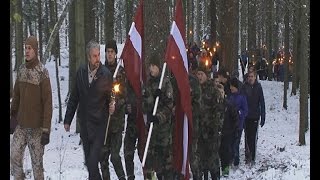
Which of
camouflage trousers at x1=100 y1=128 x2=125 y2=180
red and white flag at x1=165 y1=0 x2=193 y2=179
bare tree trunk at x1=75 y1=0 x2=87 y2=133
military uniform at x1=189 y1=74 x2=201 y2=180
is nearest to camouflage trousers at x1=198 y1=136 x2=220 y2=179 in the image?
military uniform at x1=189 y1=74 x2=201 y2=180

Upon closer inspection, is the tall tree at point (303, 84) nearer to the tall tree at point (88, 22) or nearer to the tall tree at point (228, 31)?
the tall tree at point (228, 31)

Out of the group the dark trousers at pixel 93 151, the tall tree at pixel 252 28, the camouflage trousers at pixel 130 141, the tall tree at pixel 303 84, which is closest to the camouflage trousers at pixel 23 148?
the dark trousers at pixel 93 151

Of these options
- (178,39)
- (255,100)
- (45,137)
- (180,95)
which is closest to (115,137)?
(180,95)

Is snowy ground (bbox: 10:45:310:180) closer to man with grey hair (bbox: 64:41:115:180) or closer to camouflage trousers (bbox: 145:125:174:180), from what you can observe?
man with grey hair (bbox: 64:41:115:180)

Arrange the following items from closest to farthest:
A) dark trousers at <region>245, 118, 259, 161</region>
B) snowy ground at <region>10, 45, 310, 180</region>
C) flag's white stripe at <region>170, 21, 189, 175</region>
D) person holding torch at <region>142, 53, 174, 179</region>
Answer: person holding torch at <region>142, 53, 174, 179</region> < flag's white stripe at <region>170, 21, 189, 175</region> < snowy ground at <region>10, 45, 310, 180</region> < dark trousers at <region>245, 118, 259, 161</region>

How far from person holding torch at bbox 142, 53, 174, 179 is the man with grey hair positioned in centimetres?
67

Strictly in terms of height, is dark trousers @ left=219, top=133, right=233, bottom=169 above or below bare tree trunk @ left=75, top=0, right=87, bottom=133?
below

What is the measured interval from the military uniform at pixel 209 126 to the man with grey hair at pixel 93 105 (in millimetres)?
2201

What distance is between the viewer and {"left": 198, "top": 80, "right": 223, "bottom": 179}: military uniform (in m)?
8.56

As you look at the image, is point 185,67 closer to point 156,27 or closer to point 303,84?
point 156,27

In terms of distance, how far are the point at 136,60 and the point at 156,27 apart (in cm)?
161

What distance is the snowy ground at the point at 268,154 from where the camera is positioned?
30.3 ft

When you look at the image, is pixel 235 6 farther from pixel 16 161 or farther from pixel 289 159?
pixel 16 161

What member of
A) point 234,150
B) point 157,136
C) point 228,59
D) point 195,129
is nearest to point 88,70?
point 157,136
